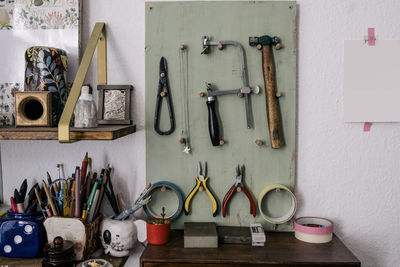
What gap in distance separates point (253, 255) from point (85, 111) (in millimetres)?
642

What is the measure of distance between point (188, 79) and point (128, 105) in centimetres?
22

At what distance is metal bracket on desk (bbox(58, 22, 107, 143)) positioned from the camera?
0.92 m

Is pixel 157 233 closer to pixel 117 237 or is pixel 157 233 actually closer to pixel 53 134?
pixel 117 237

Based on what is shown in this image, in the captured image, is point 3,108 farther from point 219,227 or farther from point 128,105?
point 219,227

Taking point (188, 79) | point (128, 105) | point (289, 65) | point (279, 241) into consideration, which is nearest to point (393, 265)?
point (279, 241)

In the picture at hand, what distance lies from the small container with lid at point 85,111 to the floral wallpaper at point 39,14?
0.31m

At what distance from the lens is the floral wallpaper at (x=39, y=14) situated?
46.5 inches

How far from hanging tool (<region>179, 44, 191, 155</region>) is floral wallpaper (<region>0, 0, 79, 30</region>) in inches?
Result: 14.6

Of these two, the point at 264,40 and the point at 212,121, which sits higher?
the point at 264,40

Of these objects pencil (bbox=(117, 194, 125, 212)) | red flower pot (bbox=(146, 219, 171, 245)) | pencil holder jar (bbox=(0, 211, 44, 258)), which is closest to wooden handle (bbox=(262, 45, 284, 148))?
red flower pot (bbox=(146, 219, 171, 245))

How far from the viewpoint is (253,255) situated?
1.03m

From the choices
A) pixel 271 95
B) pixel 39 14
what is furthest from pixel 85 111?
pixel 271 95

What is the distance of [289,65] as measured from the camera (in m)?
1.18

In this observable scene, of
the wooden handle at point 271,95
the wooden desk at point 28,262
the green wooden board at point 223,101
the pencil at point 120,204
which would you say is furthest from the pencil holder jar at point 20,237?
the wooden handle at point 271,95
